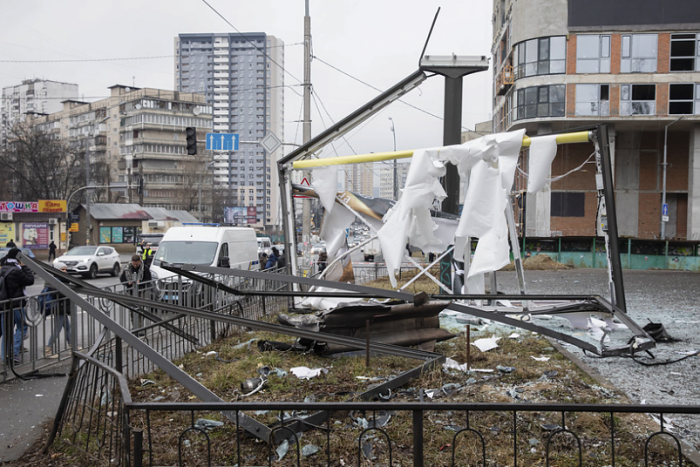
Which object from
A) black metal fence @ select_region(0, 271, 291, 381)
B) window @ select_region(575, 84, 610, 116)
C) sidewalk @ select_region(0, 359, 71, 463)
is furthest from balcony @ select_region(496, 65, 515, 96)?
sidewalk @ select_region(0, 359, 71, 463)

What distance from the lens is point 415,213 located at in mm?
9422

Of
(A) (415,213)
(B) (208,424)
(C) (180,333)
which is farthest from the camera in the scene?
(A) (415,213)

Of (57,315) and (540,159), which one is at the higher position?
(540,159)

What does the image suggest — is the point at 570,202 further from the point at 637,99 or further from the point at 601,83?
the point at 601,83

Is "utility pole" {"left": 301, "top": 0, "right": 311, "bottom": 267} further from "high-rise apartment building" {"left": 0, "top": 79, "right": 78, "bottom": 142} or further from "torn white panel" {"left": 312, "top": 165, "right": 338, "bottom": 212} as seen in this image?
"high-rise apartment building" {"left": 0, "top": 79, "right": 78, "bottom": 142}

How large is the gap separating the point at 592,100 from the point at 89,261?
32.7m

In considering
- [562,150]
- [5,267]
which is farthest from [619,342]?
[562,150]

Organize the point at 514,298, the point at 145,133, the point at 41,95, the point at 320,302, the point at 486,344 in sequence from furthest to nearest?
the point at 41,95
the point at 145,133
the point at 320,302
the point at 486,344
the point at 514,298

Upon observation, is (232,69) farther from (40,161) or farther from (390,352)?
(390,352)

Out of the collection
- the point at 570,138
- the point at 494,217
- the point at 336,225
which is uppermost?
the point at 570,138

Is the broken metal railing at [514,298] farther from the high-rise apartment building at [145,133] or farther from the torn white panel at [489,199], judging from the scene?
the high-rise apartment building at [145,133]

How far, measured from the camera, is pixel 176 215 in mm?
65750

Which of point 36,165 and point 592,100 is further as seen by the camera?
point 36,165

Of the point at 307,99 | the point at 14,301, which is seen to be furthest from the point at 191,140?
the point at 14,301
